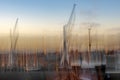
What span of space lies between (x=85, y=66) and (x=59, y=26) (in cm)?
77

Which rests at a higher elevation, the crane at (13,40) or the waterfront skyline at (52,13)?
the waterfront skyline at (52,13)

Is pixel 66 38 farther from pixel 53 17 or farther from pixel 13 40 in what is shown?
pixel 13 40

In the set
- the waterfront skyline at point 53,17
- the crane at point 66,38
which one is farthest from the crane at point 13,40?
the crane at point 66,38

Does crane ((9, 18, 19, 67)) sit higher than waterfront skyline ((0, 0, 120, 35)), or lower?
lower

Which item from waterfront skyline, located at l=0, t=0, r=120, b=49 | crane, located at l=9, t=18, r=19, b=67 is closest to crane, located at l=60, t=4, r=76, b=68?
waterfront skyline, located at l=0, t=0, r=120, b=49

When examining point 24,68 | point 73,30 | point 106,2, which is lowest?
point 24,68

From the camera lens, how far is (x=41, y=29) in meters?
5.25

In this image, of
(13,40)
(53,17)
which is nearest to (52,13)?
(53,17)

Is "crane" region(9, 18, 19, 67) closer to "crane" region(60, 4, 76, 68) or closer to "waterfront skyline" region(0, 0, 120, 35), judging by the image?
"waterfront skyline" region(0, 0, 120, 35)

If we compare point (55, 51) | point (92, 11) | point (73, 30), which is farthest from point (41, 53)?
point (92, 11)

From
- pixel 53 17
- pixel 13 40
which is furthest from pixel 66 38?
pixel 13 40

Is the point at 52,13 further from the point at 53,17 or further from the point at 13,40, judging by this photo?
the point at 13,40

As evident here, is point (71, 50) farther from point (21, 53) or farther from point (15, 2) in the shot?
point (15, 2)

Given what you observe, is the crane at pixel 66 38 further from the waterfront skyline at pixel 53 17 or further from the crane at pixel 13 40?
the crane at pixel 13 40
